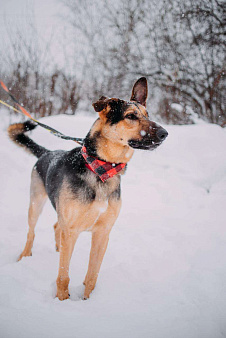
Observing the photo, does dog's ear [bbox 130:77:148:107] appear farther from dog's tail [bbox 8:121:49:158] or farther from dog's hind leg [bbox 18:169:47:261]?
dog's hind leg [bbox 18:169:47:261]

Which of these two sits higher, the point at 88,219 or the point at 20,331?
the point at 88,219

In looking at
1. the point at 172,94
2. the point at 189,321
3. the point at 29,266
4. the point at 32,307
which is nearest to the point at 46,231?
the point at 29,266

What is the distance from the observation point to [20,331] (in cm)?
170

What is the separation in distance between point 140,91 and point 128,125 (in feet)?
2.58

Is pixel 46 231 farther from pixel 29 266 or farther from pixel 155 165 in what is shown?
pixel 155 165

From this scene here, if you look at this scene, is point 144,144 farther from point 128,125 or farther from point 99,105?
point 99,105

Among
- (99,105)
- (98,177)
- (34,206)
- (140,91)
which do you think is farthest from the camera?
(34,206)

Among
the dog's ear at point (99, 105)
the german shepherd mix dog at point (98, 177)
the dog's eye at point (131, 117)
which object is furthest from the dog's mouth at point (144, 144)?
the dog's ear at point (99, 105)

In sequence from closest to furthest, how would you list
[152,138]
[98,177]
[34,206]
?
[152,138] < [98,177] < [34,206]

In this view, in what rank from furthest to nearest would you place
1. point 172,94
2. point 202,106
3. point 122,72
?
1. point 122,72
2. point 172,94
3. point 202,106

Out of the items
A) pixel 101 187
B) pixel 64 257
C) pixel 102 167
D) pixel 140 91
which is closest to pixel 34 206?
pixel 64 257

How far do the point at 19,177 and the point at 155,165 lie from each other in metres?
3.68

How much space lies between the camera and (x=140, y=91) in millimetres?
2730

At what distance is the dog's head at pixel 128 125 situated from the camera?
2.09 m
